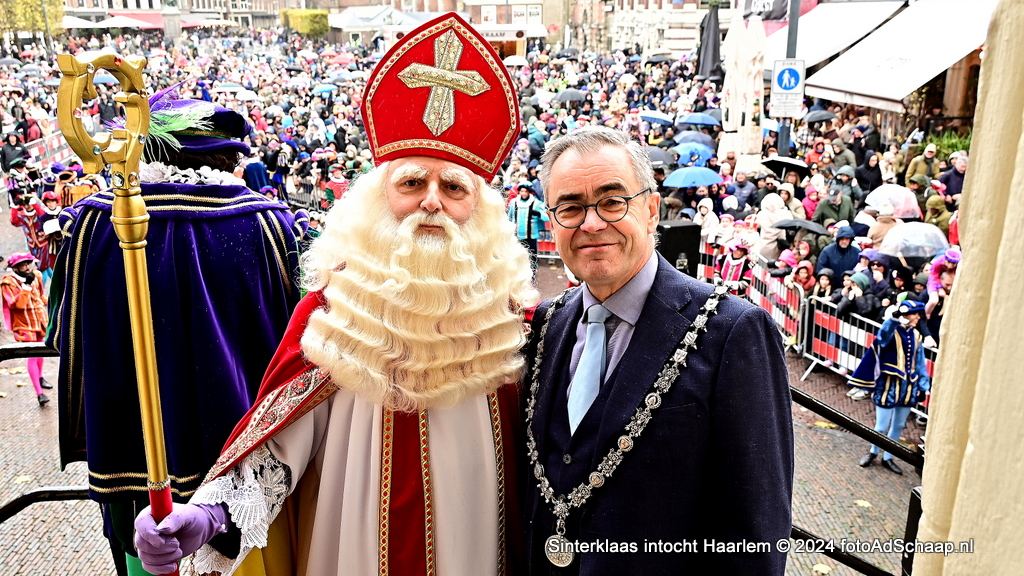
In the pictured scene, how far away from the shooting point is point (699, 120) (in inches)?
743

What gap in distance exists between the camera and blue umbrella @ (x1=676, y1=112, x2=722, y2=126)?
18.8 meters

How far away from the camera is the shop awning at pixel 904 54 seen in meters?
16.2

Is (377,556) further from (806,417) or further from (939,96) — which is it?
(939,96)

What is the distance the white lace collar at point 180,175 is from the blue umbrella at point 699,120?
1673 centimetres

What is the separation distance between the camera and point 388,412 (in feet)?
8.23

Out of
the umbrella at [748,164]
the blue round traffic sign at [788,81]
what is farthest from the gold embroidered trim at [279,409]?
the umbrella at [748,164]

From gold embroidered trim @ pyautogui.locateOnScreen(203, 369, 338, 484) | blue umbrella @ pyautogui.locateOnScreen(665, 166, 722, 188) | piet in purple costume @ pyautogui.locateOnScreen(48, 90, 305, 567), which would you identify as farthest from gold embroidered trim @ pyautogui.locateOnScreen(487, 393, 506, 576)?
blue umbrella @ pyautogui.locateOnScreen(665, 166, 722, 188)

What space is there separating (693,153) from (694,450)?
13948mm

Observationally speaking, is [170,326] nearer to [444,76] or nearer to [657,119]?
[444,76]

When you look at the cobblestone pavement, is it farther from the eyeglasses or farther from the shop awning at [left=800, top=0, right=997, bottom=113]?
the shop awning at [left=800, top=0, right=997, bottom=113]

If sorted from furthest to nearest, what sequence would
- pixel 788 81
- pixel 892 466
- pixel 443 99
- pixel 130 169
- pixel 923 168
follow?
pixel 923 168 < pixel 788 81 < pixel 892 466 < pixel 443 99 < pixel 130 169

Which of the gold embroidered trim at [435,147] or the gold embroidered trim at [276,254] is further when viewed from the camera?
the gold embroidered trim at [276,254]

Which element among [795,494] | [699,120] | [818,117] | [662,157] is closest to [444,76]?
[795,494]

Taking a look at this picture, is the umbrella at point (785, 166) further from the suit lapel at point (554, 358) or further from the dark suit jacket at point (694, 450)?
the dark suit jacket at point (694, 450)
